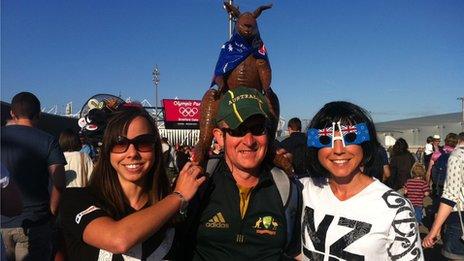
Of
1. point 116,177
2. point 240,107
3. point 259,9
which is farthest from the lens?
point 259,9

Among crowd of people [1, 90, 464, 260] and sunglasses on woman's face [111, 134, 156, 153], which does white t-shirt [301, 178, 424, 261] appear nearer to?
Result: crowd of people [1, 90, 464, 260]

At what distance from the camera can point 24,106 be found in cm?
429

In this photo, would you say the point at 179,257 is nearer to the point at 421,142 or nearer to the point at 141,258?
the point at 141,258

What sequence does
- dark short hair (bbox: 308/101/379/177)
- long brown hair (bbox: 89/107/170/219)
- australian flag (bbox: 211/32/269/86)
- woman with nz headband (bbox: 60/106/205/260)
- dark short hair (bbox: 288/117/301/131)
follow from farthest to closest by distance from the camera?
1. dark short hair (bbox: 288/117/301/131)
2. australian flag (bbox: 211/32/269/86)
3. dark short hair (bbox: 308/101/379/177)
4. long brown hair (bbox: 89/107/170/219)
5. woman with nz headband (bbox: 60/106/205/260)

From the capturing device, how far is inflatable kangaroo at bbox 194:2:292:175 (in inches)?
127

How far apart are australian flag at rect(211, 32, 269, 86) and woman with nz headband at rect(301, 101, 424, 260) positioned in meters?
1.01

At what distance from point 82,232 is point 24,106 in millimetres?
2863

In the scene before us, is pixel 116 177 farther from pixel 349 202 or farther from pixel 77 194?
pixel 349 202

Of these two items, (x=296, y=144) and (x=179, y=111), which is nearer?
(x=296, y=144)

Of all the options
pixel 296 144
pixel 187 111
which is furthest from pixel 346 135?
pixel 187 111

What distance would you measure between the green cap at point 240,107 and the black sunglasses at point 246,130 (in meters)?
0.05

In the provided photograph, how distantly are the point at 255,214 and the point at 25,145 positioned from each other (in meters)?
2.91

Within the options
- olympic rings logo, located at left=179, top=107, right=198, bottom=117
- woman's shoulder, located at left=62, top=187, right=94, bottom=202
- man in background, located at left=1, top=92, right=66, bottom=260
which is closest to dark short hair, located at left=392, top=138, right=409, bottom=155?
man in background, located at left=1, top=92, right=66, bottom=260

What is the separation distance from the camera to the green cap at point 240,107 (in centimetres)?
221
